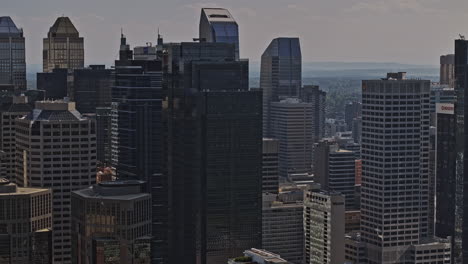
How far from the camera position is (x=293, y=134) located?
164750 millimetres

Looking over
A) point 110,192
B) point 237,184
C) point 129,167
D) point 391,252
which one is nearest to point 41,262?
point 110,192

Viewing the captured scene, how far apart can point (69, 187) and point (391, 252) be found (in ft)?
113

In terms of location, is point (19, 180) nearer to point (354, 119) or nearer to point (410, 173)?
point (410, 173)

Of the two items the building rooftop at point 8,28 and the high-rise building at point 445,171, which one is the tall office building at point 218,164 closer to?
the high-rise building at point 445,171

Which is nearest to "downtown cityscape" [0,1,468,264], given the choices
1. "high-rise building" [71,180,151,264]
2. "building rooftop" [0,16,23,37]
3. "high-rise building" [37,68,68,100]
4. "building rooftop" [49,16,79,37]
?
"high-rise building" [71,180,151,264]

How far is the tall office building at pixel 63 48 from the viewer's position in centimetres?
16612

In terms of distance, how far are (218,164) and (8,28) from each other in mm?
79799

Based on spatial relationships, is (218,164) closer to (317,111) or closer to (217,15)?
(217,15)

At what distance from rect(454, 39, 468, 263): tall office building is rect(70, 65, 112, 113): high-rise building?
53319mm

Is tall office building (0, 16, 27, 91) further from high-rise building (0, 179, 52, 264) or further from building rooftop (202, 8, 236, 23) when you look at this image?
high-rise building (0, 179, 52, 264)

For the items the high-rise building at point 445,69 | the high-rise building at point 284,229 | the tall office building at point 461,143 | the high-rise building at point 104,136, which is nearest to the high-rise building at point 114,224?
the high-rise building at point 284,229

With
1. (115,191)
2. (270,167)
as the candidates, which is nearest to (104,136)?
(270,167)

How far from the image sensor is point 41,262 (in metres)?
77.9

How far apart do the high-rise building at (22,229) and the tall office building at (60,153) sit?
5.83 m
